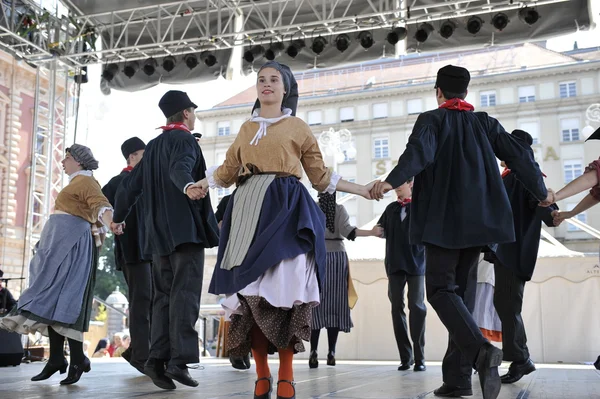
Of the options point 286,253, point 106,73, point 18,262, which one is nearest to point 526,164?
point 286,253

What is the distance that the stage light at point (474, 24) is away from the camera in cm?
939

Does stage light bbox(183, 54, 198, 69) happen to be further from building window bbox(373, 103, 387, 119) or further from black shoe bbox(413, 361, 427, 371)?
building window bbox(373, 103, 387, 119)

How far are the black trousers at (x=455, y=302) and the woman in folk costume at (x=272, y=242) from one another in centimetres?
66

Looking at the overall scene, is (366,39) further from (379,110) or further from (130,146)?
(379,110)

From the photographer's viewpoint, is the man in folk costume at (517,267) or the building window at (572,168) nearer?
the man in folk costume at (517,267)

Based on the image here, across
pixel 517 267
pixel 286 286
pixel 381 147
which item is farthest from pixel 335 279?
pixel 381 147

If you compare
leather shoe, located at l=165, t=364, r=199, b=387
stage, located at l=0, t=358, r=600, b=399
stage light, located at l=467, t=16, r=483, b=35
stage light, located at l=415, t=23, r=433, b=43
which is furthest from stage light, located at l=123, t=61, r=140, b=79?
leather shoe, located at l=165, t=364, r=199, b=387

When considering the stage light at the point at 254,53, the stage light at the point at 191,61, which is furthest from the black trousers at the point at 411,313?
the stage light at the point at 191,61

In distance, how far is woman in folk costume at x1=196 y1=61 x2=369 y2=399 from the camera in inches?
118

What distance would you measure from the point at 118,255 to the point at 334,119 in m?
37.5

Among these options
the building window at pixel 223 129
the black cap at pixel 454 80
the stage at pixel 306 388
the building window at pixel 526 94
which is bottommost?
the stage at pixel 306 388

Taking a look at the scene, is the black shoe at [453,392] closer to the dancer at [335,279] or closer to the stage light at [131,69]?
the dancer at [335,279]

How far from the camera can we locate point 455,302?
3396 millimetres

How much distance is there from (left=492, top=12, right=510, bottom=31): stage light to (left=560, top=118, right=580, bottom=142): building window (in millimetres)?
31367
